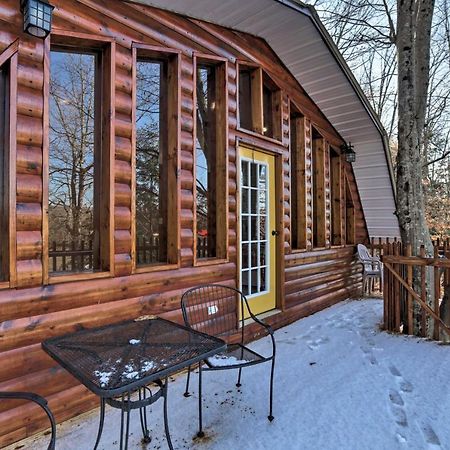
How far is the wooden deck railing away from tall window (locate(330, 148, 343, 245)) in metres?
1.99

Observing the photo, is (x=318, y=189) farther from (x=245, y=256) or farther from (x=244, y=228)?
(x=245, y=256)

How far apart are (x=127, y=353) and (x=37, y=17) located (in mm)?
2034

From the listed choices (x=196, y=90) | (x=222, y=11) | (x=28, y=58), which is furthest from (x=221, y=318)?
(x=222, y=11)

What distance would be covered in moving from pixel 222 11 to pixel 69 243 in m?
2.62

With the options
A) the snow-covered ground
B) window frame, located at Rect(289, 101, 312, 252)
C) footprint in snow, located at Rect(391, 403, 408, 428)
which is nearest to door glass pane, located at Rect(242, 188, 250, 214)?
window frame, located at Rect(289, 101, 312, 252)

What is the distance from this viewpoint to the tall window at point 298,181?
504 centimetres

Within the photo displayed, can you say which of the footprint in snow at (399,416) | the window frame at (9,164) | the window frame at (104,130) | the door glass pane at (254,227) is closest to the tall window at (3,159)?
the window frame at (9,164)

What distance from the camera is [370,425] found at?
2156 mm

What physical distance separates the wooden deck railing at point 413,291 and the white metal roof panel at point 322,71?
244cm

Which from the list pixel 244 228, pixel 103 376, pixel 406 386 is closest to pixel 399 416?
pixel 406 386

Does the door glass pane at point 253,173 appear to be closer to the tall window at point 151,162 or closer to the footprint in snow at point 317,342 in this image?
the tall window at point 151,162

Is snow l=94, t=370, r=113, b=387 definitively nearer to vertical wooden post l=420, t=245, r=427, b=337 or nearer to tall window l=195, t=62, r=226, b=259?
tall window l=195, t=62, r=226, b=259

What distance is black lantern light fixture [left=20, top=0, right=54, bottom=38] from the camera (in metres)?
2.04

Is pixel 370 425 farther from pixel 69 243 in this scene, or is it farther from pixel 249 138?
pixel 249 138
